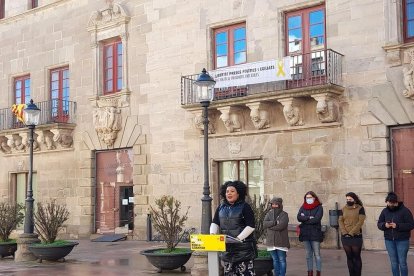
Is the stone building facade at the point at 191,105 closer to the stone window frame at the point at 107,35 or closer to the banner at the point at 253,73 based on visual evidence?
the stone window frame at the point at 107,35

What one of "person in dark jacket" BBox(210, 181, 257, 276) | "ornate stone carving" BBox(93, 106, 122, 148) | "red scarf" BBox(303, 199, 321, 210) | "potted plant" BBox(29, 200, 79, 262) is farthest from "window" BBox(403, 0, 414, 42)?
"ornate stone carving" BBox(93, 106, 122, 148)

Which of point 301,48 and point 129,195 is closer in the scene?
point 301,48

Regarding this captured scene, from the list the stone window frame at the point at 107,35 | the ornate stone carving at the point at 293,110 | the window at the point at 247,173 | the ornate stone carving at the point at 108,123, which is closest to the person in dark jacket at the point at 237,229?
the ornate stone carving at the point at 293,110

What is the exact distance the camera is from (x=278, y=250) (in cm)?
1098

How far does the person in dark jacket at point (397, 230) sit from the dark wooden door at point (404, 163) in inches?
231

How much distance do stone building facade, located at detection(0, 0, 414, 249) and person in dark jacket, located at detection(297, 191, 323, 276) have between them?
561cm

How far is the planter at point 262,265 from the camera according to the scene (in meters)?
11.5

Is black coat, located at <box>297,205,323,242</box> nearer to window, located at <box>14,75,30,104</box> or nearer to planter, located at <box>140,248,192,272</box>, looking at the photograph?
planter, located at <box>140,248,192,272</box>

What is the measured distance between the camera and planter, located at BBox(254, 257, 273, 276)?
37.6 feet

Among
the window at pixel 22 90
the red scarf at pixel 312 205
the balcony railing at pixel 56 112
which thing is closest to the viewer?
the red scarf at pixel 312 205

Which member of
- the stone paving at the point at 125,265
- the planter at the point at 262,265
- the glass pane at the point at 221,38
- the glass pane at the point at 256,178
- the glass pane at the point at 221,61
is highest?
the glass pane at the point at 221,38

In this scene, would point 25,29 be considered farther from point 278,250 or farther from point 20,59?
point 278,250

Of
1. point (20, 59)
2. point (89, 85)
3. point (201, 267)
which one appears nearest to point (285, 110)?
point (201, 267)

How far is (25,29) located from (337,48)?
14992 mm
